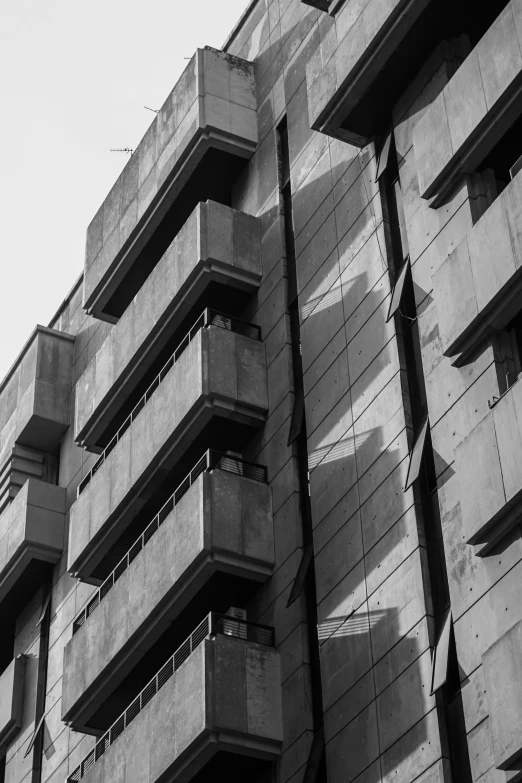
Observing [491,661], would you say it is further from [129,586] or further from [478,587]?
[129,586]

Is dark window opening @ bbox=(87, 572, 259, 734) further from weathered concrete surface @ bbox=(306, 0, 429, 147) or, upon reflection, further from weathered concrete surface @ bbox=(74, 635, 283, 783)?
weathered concrete surface @ bbox=(306, 0, 429, 147)

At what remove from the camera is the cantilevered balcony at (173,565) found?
34188mm

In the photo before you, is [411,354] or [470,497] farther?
[411,354]

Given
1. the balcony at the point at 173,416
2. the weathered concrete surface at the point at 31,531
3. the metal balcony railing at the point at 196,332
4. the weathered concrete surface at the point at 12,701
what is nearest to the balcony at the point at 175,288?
the metal balcony railing at the point at 196,332

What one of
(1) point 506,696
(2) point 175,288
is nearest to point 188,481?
(2) point 175,288

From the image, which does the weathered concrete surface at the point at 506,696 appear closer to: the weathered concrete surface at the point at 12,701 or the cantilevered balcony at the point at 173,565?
the cantilevered balcony at the point at 173,565

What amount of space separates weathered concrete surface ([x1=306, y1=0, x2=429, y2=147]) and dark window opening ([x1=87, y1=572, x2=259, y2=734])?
424 inches

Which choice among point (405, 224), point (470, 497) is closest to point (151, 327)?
point (405, 224)

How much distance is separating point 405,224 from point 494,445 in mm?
8321

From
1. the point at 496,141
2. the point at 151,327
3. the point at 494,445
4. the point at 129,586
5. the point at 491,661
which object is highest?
the point at 151,327

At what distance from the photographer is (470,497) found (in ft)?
86.3

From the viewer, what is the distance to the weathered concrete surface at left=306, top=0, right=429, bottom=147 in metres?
32.7

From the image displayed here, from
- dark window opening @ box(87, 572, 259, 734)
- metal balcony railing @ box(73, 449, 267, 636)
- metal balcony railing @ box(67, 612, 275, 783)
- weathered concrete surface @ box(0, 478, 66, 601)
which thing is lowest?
metal balcony railing @ box(67, 612, 275, 783)

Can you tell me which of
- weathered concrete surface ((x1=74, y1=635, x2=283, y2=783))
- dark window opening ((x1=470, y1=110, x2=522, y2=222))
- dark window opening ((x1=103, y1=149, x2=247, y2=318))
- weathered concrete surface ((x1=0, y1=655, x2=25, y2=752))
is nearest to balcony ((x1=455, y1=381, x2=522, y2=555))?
dark window opening ((x1=470, y1=110, x2=522, y2=222))
